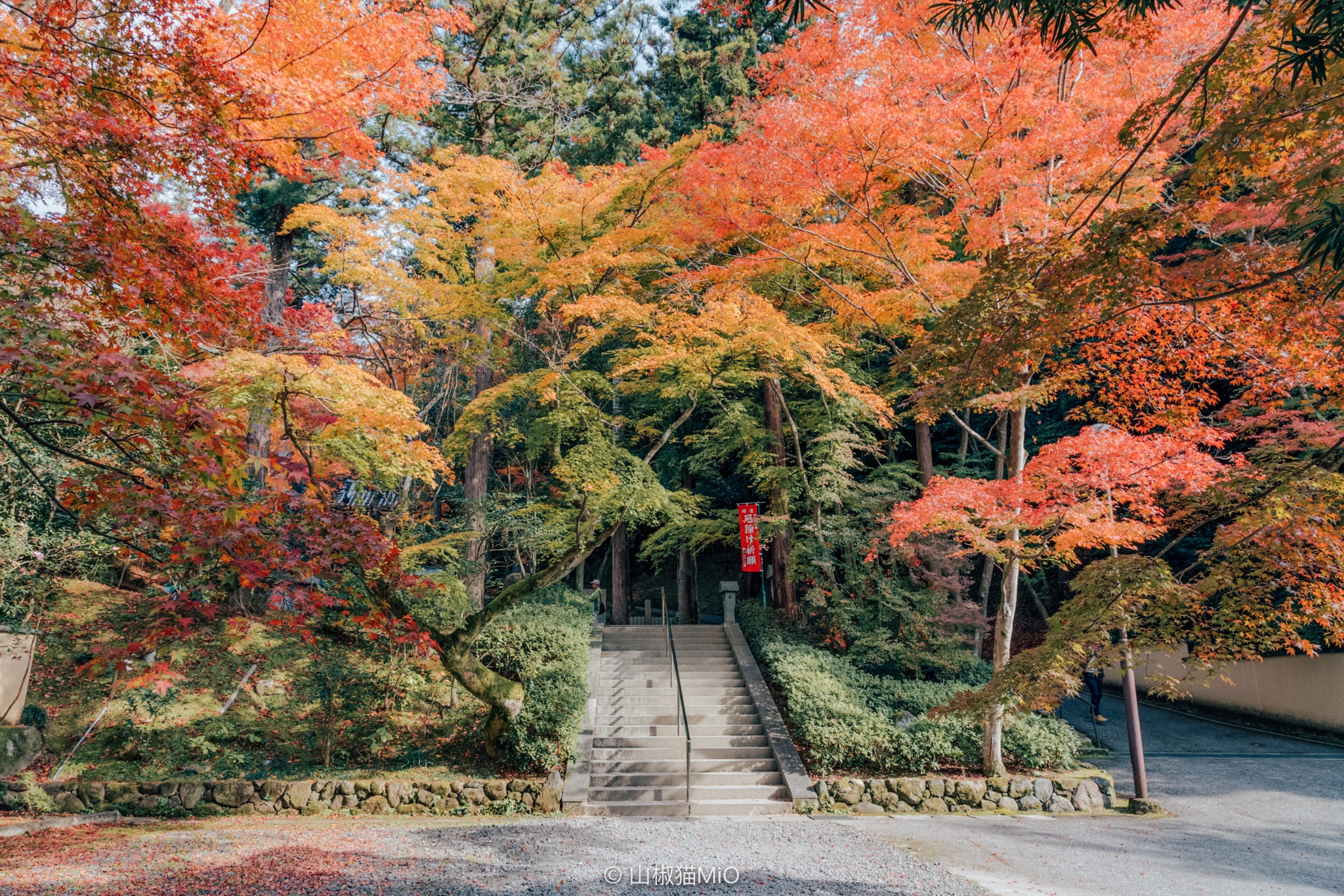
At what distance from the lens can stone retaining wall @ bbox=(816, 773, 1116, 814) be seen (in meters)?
8.59

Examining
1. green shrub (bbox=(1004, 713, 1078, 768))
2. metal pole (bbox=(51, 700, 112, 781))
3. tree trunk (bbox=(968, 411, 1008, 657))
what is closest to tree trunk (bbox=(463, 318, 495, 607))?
metal pole (bbox=(51, 700, 112, 781))

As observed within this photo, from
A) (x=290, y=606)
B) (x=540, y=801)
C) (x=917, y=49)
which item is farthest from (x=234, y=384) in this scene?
(x=917, y=49)

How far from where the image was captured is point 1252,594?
4074 millimetres

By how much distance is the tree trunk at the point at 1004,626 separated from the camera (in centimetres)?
887

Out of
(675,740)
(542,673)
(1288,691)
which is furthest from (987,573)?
(542,673)

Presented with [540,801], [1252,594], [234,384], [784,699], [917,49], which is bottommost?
[540,801]

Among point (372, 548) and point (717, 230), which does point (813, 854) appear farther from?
point (717, 230)

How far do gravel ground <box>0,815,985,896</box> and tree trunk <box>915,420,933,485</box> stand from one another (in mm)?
7583

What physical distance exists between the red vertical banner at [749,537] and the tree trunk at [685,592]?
3.89 meters

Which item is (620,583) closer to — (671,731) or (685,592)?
(685,592)

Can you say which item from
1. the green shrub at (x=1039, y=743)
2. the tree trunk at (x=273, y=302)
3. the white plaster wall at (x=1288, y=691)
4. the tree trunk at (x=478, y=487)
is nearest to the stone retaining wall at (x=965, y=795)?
the green shrub at (x=1039, y=743)

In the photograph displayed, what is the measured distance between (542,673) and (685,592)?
356 inches

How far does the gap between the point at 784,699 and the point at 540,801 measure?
14.5 feet

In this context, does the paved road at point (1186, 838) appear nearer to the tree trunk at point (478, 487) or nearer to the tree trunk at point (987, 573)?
the tree trunk at point (987, 573)
